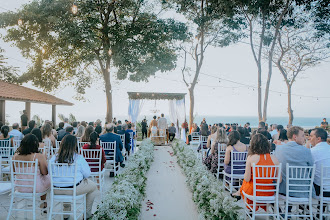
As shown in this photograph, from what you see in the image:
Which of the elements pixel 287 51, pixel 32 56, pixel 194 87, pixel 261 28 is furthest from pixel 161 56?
pixel 287 51

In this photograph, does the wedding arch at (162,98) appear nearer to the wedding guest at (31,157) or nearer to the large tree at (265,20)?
the large tree at (265,20)

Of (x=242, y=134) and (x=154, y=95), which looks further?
(x=154, y=95)

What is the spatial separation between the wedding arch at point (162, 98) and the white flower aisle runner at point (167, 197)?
755cm

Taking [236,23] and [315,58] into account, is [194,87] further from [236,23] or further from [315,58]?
[315,58]

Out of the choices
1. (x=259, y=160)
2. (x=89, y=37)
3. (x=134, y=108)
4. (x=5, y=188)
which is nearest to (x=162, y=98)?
(x=134, y=108)

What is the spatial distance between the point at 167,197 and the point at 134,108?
9914 mm

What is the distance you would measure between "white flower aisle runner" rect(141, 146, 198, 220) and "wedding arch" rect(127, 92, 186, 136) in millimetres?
7546

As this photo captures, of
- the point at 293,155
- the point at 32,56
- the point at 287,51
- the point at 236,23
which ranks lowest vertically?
the point at 293,155

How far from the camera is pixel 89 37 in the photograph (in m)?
11.4

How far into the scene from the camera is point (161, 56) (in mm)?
13305

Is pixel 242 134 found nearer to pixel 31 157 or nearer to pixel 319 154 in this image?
pixel 319 154

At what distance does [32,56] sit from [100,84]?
4.79m

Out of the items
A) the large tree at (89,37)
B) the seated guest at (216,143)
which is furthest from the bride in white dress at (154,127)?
the seated guest at (216,143)

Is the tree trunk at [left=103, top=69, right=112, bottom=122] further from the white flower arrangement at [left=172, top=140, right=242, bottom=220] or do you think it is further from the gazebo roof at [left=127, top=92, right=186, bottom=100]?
the white flower arrangement at [left=172, top=140, right=242, bottom=220]
